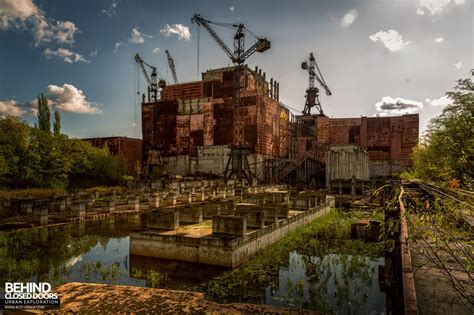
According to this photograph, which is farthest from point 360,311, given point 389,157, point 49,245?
point 389,157

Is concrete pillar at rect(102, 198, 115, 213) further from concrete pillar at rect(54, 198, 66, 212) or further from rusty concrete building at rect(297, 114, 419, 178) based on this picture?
rusty concrete building at rect(297, 114, 419, 178)

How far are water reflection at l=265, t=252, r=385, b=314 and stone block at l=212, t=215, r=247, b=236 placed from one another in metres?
2.06

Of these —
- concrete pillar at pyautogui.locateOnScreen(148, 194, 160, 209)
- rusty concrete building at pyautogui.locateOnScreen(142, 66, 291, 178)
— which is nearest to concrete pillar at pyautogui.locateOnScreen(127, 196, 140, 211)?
concrete pillar at pyautogui.locateOnScreen(148, 194, 160, 209)

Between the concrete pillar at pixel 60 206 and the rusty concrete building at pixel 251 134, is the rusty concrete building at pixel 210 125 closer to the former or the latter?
the rusty concrete building at pixel 251 134

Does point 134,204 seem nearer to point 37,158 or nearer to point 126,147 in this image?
point 37,158

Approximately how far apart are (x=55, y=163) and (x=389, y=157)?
5030 centimetres

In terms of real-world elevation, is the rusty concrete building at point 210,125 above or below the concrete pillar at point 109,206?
above

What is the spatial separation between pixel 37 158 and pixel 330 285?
97.5 feet

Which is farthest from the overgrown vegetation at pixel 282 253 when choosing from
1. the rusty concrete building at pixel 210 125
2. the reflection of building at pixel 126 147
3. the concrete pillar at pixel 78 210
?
the reflection of building at pixel 126 147

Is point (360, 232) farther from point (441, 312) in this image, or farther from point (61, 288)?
point (61, 288)

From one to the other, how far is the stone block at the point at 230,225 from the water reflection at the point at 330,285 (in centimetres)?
206

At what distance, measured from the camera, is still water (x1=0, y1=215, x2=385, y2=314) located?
25.3ft

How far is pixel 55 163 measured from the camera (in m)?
29.8

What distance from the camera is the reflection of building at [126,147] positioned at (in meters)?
52.9
